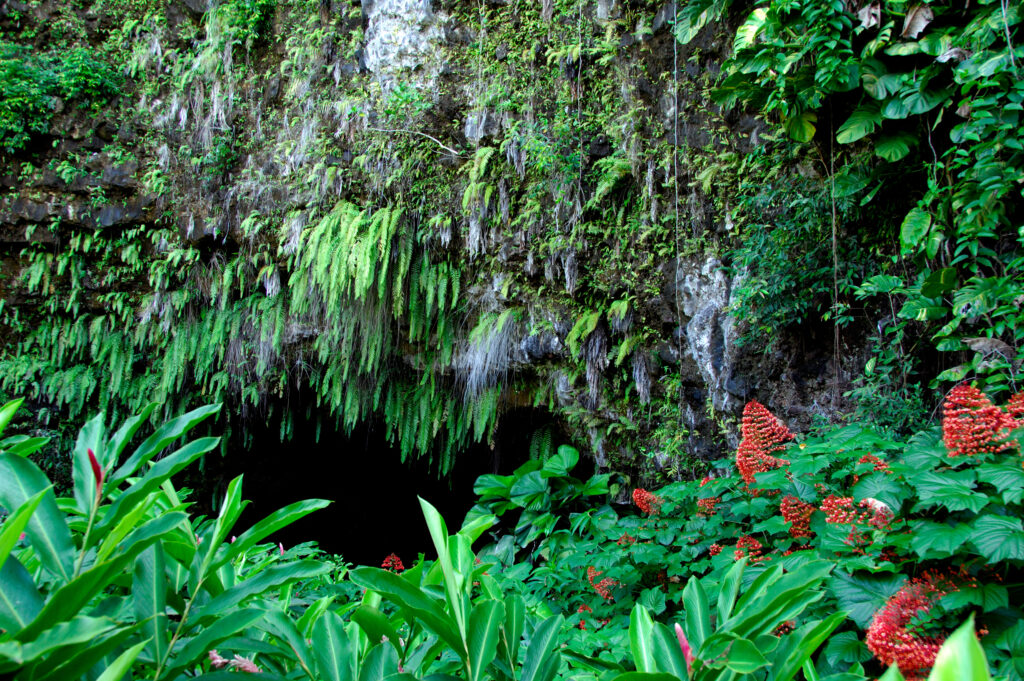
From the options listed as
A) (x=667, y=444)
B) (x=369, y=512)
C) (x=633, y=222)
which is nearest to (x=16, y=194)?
(x=369, y=512)

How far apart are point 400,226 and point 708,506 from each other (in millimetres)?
3221

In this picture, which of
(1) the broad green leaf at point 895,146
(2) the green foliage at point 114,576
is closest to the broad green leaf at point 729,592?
(2) the green foliage at point 114,576

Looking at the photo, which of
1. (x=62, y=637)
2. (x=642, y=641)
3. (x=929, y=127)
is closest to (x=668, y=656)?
(x=642, y=641)

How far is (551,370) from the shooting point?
437cm

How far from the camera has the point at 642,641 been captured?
812 mm

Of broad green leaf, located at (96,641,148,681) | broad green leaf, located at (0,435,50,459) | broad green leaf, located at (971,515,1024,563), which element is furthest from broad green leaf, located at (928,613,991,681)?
broad green leaf, located at (971,515,1024,563)

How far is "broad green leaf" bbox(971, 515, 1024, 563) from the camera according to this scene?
1344 mm

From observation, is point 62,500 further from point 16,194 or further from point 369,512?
point 16,194

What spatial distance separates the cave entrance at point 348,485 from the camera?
662 cm

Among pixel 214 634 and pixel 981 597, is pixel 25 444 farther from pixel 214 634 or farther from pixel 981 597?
pixel 981 597

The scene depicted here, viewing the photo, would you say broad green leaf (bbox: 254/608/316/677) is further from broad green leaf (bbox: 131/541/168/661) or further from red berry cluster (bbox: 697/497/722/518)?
red berry cluster (bbox: 697/497/722/518)

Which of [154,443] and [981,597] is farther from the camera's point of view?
[981,597]

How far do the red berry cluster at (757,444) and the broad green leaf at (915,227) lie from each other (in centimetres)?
91

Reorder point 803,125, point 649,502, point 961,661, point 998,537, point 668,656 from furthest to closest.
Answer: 1. point 649,502
2. point 803,125
3. point 998,537
4. point 668,656
5. point 961,661
